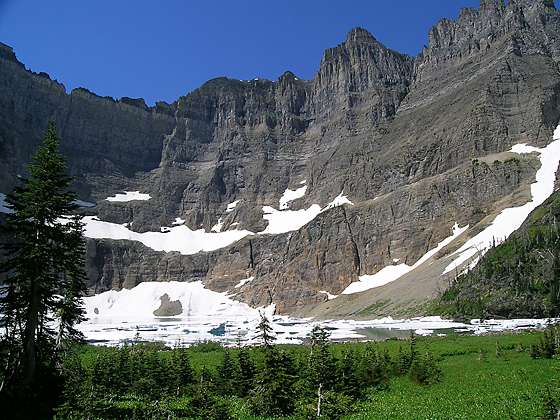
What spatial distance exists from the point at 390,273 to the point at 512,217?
40427mm

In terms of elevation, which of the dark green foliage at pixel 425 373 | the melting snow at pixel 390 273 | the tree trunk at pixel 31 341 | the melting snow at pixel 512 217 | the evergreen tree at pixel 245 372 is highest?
the melting snow at pixel 512 217

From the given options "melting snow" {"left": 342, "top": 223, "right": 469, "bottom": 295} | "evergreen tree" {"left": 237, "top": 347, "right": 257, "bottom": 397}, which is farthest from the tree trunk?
"melting snow" {"left": 342, "top": 223, "right": 469, "bottom": 295}

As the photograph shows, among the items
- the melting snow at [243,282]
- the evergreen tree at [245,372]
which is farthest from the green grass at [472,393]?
the melting snow at [243,282]

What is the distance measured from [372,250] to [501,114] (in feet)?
226

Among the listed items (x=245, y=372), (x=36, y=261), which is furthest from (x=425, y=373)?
(x=36, y=261)

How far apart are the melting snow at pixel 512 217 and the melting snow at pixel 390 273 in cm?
1397

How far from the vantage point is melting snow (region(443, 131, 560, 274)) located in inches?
4520

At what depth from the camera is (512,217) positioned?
12431 centimetres

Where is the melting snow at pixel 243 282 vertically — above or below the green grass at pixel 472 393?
above

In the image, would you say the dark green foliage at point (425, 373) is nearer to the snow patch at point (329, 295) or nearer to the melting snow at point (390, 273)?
the melting snow at point (390, 273)

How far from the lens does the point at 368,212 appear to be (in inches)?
6816

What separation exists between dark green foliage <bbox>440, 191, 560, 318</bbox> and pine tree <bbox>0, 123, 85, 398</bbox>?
2912 inches

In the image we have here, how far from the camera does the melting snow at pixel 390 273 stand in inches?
5542

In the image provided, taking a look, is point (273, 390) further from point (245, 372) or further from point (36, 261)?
point (36, 261)
